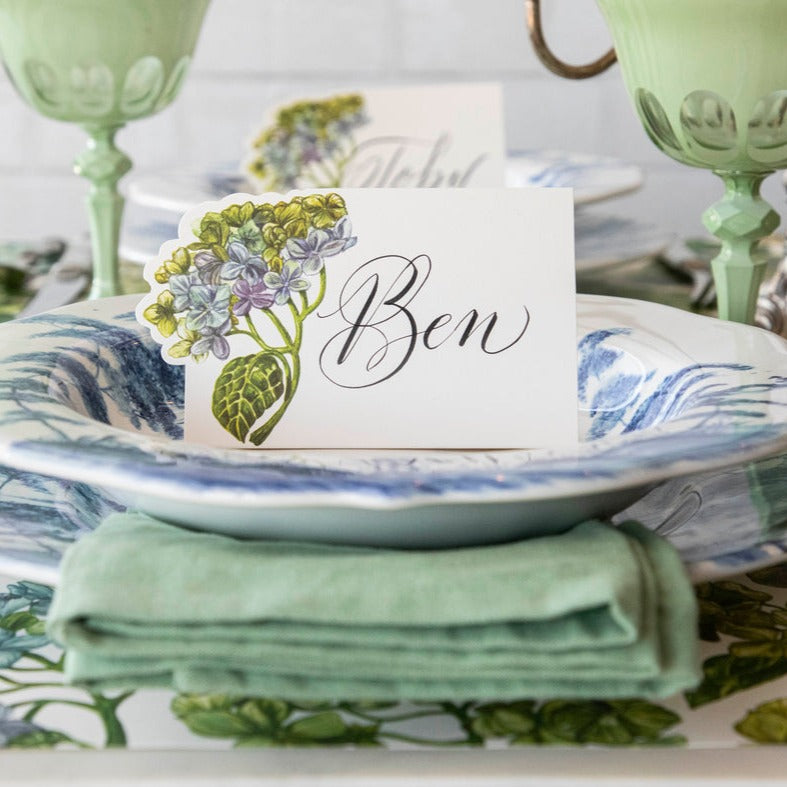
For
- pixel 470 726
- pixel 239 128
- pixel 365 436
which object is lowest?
pixel 470 726

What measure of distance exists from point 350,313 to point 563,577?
0.63ft

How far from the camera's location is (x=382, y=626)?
1.20ft

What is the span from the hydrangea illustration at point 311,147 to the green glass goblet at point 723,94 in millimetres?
452

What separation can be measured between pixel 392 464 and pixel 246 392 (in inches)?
5.6

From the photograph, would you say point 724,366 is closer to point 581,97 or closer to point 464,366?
point 464,366

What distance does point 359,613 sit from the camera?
1.20 ft

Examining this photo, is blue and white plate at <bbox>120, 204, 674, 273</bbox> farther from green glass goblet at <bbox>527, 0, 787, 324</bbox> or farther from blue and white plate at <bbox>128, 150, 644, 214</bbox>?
green glass goblet at <bbox>527, 0, 787, 324</bbox>

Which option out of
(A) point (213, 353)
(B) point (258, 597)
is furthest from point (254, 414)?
(B) point (258, 597)

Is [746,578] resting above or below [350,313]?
below

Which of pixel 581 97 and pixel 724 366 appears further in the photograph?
pixel 581 97

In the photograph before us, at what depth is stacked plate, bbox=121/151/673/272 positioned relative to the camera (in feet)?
3.10

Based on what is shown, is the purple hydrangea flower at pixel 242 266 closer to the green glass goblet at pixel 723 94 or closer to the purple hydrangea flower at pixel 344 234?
the purple hydrangea flower at pixel 344 234

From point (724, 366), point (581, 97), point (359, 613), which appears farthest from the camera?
point (581, 97)

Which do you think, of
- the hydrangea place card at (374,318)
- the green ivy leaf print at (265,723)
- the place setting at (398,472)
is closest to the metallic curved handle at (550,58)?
the place setting at (398,472)
